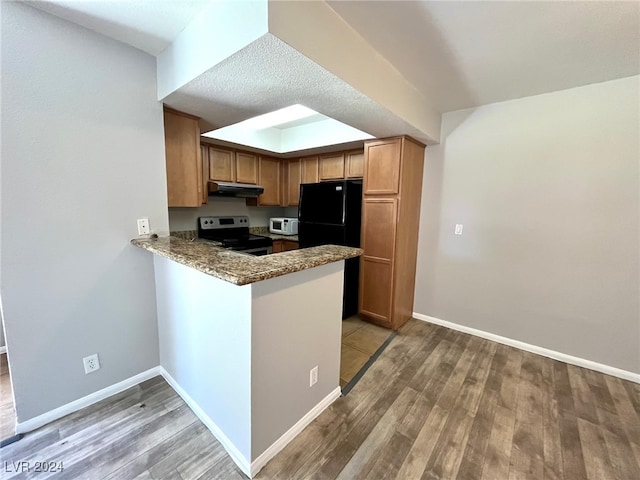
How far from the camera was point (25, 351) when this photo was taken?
153 centimetres

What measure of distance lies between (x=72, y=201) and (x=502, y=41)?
2924 mm

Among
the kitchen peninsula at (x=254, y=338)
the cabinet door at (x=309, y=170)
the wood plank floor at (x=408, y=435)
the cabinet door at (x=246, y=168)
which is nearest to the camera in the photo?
the kitchen peninsula at (x=254, y=338)

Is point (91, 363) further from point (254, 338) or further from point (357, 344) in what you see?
point (357, 344)

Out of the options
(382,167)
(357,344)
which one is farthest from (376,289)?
(382,167)

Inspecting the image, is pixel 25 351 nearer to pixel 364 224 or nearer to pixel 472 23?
pixel 364 224

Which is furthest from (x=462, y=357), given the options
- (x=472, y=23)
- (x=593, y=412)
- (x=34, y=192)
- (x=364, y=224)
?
(x=34, y=192)

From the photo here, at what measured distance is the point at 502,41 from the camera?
64.7 inches

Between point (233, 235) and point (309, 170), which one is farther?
point (309, 170)

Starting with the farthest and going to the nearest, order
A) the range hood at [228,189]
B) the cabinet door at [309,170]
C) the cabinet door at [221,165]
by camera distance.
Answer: the cabinet door at [309,170] < the cabinet door at [221,165] < the range hood at [228,189]

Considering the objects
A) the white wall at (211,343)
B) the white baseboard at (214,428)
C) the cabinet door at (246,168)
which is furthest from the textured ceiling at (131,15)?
the white baseboard at (214,428)

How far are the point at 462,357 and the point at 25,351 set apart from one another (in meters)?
3.29

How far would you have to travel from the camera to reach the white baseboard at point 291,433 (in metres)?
1.35

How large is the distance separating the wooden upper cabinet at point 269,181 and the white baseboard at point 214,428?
2.62m

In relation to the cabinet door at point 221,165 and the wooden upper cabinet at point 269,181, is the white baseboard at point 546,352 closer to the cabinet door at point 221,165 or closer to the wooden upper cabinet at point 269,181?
the wooden upper cabinet at point 269,181
